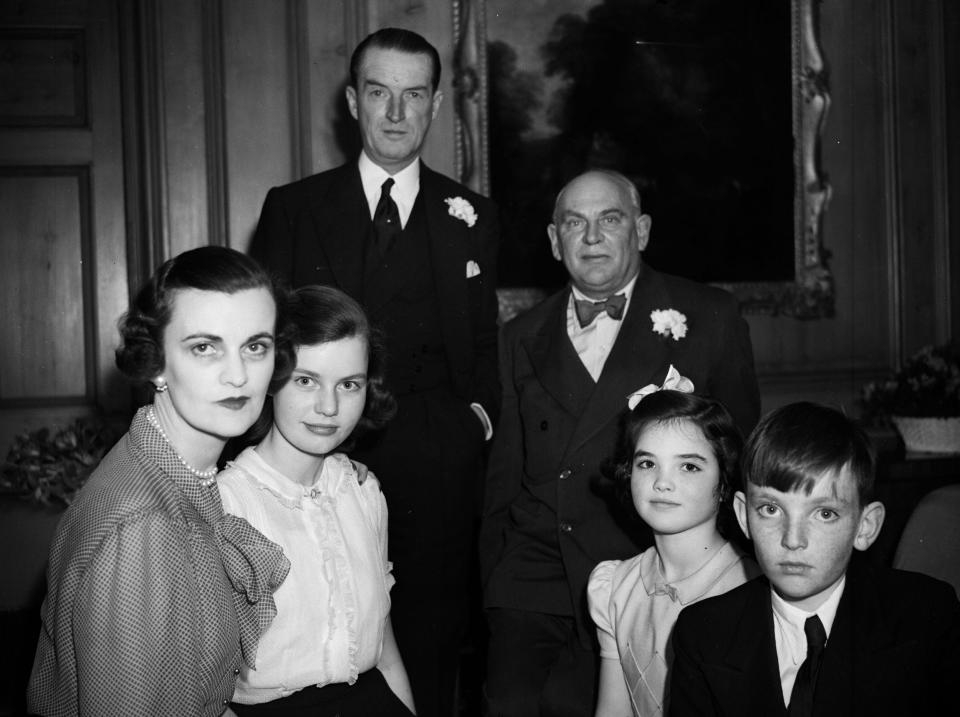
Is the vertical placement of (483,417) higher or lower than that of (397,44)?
lower

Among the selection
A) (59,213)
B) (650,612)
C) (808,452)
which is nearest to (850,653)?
(808,452)

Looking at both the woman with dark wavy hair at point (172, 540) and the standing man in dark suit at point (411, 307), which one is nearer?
→ the woman with dark wavy hair at point (172, 540)

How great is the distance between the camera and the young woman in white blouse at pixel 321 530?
7.30 ft

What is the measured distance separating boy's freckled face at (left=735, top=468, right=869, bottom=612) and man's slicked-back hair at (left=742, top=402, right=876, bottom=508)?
0.8 inches

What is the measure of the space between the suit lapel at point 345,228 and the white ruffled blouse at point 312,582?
93 cm

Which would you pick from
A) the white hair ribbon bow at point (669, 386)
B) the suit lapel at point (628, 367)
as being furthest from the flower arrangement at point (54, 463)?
the white hair ribbon bow at point (669, 386)

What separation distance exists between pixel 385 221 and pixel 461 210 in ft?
0.90

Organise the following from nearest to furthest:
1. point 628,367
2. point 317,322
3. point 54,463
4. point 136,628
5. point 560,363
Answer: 1. point 136,628
2. point 317,322
3. point 628,367
4. point 560,363
5. point 54,463

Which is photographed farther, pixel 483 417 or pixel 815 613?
pixel 483 417

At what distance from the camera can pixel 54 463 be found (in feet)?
12.9

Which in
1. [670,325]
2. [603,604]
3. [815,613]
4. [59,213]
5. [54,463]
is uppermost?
[59,213]

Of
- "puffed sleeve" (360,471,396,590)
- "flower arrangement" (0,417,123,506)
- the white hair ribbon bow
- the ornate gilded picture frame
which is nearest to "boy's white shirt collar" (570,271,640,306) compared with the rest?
the white hair ribbon bow

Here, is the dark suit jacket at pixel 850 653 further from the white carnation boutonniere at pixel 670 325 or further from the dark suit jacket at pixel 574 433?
the white carnation boutonniere at pixel 670 325

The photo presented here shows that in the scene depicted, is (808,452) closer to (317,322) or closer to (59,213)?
(317,322)
